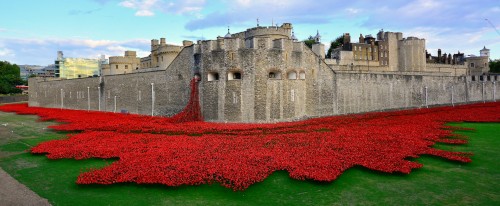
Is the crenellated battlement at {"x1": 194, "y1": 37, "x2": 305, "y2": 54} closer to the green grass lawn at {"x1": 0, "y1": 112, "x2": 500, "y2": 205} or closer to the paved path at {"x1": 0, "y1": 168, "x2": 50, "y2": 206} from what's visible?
the green grass lawn at {"x1": 0, "y1": 112, "x2": 500, "y2": 205}

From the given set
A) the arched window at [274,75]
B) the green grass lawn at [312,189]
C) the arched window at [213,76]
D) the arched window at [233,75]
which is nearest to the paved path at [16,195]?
the green grass lawn at [312,189]

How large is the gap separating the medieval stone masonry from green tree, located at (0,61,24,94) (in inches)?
1645

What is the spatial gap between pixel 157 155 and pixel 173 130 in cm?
648

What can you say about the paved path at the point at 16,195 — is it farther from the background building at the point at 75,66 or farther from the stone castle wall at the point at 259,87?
the background building at the point at 75,66

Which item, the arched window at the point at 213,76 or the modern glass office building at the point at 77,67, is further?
the modern glass office building at the point at 77,67

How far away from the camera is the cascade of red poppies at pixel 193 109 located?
23.0 meters

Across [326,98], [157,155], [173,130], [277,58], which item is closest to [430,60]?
[326,98]

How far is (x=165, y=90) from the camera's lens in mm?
27078

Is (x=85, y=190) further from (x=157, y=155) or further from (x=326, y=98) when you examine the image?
(x=326, y=98)

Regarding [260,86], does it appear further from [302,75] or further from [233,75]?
[302,75]

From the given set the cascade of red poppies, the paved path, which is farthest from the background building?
the paved path

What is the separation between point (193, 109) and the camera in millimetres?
23188

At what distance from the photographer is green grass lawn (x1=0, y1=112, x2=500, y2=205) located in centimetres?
771

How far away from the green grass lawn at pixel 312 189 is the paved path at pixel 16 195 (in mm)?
215
